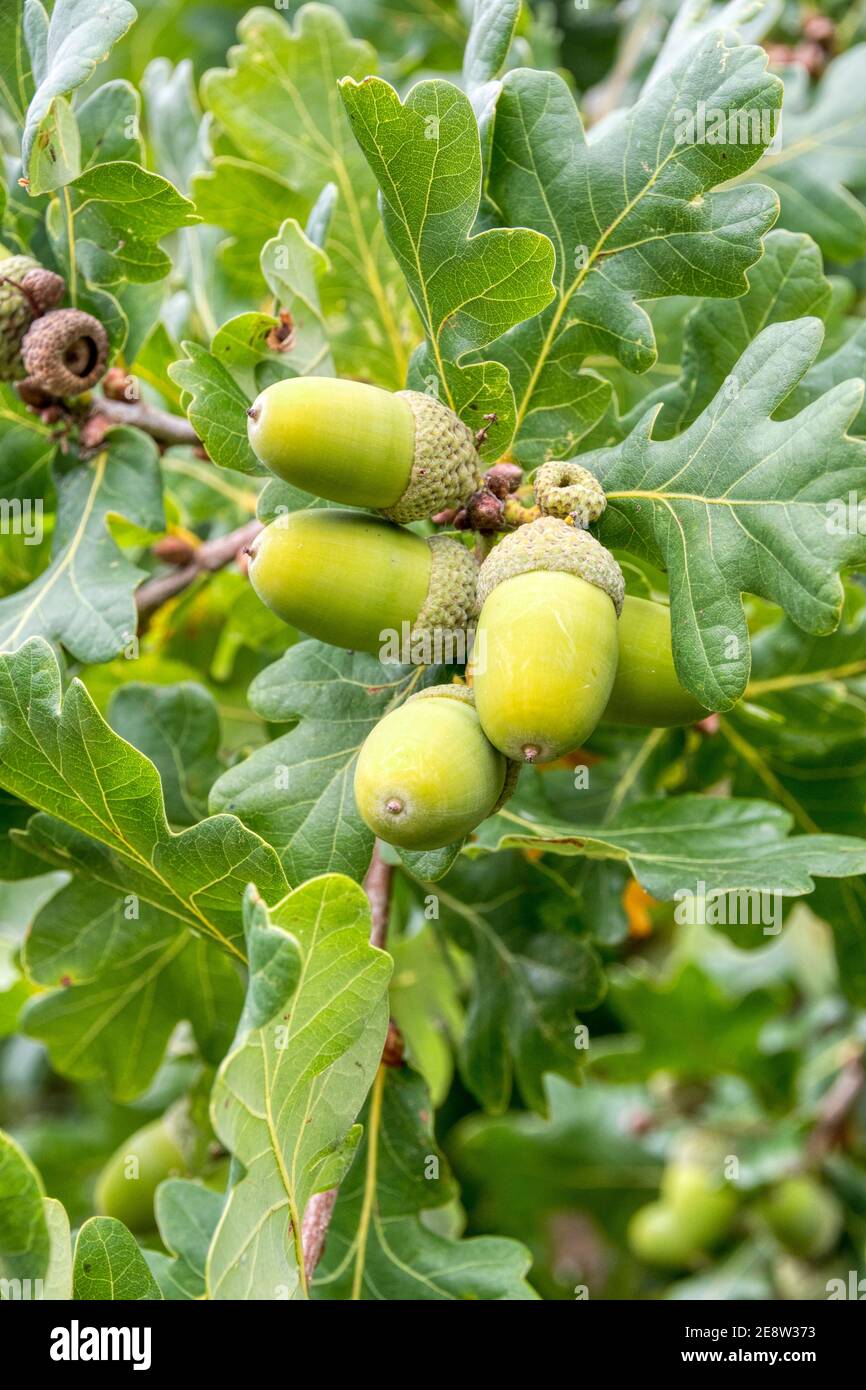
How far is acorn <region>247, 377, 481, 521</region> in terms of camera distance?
1170 mm

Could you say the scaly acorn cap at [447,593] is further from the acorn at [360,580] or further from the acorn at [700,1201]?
the acorn at [700,1201]

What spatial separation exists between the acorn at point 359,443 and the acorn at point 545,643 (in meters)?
0.11

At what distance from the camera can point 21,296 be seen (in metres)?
1.54

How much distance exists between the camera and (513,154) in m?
1.36

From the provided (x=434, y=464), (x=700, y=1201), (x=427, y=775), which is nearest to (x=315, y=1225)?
(x=427, y=775)

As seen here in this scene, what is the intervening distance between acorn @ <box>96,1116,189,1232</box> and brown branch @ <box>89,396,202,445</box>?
110 centimetres

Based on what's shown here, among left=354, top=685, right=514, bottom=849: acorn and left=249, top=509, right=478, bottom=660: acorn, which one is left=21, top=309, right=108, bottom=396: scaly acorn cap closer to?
left=249, top=509, right=478, bottom=660: acorn

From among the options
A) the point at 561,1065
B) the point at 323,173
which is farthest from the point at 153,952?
the point at 323,173

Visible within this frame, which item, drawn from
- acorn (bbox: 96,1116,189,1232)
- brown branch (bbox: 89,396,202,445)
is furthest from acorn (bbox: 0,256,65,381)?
acorn (bbox: 96,1116,189,1232)

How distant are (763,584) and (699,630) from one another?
0.24 feet

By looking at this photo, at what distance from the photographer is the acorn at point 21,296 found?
1535mm

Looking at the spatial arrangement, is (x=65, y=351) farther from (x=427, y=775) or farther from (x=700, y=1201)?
(x=700, y=1201)

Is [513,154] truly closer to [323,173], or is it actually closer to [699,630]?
[699,630]

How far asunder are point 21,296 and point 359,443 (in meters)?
0.58
